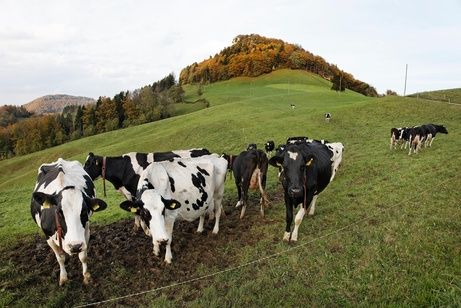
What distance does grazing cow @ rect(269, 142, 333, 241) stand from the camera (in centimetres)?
977

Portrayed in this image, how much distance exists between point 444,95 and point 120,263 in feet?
190

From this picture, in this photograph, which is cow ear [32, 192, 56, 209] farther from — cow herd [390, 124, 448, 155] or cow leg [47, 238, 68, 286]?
cow herd [390, 124, 448, 155]

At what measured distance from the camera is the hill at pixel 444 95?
52094 mm

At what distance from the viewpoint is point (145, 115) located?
77.2 meters

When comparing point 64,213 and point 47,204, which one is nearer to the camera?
point 64,213

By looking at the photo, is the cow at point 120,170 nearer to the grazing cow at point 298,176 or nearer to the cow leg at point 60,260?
the cow leg at point 60,260

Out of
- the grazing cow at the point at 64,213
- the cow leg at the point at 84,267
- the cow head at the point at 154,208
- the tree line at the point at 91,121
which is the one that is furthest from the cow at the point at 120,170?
the tree line at the point at 91,121

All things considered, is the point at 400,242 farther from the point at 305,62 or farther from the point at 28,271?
the point at 305,62

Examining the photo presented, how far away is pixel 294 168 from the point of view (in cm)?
980

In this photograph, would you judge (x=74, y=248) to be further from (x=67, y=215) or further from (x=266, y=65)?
(x=266, y=65)

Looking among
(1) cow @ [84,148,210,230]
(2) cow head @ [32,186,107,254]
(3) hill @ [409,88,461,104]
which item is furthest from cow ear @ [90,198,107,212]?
(3) hill @ [409,88,461,104]

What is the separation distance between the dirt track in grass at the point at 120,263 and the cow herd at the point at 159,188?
1.12 ft

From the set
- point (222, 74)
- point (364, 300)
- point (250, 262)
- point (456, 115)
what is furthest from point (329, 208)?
point (222, 74)

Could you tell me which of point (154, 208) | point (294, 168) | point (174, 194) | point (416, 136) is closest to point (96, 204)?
point (154, 208)
